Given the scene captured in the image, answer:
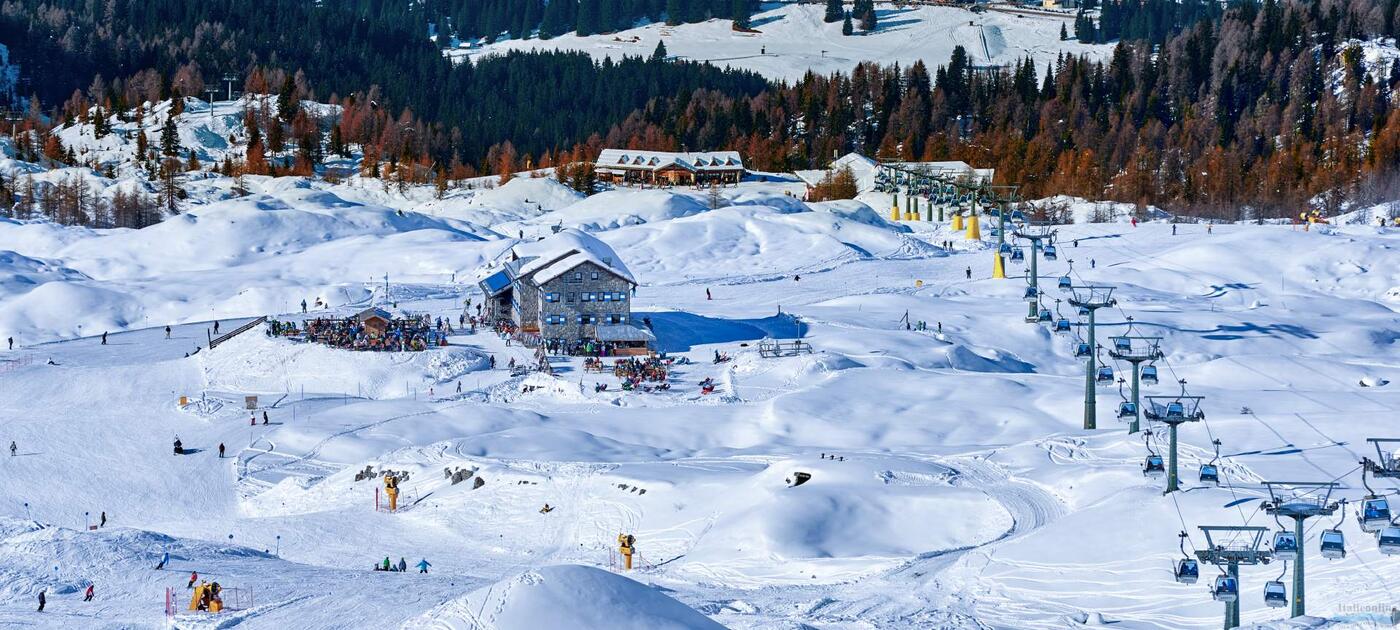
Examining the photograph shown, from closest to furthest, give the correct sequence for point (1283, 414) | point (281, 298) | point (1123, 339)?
point (1123, 339) → point (1283, 414) → point (281, 298)

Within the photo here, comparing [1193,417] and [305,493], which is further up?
[1193,417]

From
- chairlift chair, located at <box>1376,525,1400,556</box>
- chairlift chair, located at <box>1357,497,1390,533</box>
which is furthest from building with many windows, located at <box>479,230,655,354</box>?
chairlift chair, located at <box>1376,525,1400,556</box>

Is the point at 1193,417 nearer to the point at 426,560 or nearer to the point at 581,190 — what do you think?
the point at 426,560

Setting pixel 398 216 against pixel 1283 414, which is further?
pixel 398 216

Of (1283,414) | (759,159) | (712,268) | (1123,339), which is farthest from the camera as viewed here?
(759,159)

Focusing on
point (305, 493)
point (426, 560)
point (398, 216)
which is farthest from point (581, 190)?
point (426, 560)

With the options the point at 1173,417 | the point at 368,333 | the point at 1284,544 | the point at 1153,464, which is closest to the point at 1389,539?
the point at 1284,544

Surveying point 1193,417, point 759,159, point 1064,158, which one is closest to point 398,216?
point 759,159

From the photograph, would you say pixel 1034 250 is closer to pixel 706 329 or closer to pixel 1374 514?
pixel 706 329

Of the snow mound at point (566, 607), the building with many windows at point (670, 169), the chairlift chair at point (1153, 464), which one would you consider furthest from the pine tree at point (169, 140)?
the snow mound at point (566, 607)
